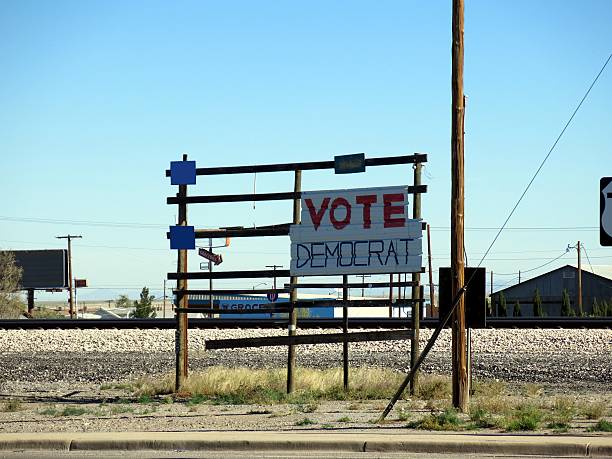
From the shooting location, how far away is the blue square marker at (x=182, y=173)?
60.4 feet

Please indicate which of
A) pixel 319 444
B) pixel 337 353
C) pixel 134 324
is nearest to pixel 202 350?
pixel 337 353

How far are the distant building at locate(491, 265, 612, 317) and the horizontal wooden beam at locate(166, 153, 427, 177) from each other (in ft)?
184

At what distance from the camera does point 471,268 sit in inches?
594

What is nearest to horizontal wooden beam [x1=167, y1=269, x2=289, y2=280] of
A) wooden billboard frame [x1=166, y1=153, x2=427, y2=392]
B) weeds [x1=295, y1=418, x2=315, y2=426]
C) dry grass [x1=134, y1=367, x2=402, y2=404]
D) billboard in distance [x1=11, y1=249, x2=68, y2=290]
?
wooden billboard frame [x1=166, y1=153, x2=427, y2=392]

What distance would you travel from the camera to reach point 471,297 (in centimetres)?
1530

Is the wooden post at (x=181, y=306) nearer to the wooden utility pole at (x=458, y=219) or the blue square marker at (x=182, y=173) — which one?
the blue square marker at (x=182, y=173)

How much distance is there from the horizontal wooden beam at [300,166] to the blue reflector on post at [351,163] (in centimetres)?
12

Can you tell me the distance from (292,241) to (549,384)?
6414 mm

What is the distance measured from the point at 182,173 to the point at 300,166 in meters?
2.36

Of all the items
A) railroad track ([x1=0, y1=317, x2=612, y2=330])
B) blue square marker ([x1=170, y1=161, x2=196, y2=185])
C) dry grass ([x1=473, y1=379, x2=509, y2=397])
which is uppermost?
blue square marker ([x1=170, y1=161, x2=196, y2=185])

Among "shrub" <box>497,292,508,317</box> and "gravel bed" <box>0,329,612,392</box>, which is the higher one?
"shrub" <box>497,292,508,317</box>

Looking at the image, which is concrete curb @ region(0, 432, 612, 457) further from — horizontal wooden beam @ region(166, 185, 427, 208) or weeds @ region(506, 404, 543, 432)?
horizontal wooden beam @ region(166, 185, 427, 208)

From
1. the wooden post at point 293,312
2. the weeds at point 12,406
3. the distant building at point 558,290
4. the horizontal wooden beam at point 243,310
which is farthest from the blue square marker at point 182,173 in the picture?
the distant building at point 558,290

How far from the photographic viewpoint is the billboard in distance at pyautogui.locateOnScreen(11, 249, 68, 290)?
92125mm
